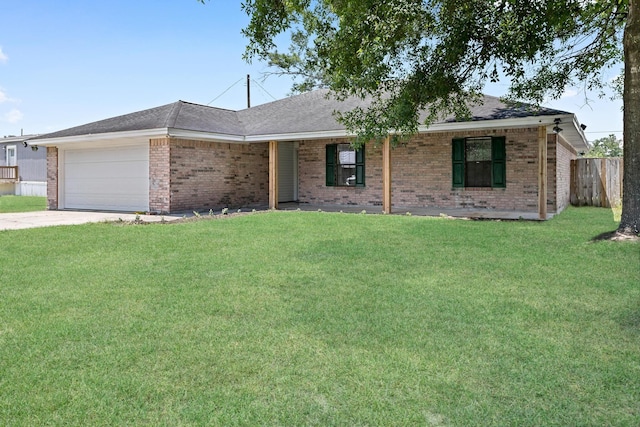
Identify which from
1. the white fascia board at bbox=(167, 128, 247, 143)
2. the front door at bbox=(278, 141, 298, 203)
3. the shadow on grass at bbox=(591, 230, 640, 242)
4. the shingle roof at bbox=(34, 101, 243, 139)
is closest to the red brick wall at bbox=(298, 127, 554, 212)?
the front door at bbox=(278, 141, 298, 203)

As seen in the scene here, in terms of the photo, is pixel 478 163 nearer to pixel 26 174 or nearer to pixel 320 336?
pixel 320 336

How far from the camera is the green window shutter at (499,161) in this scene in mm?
13992

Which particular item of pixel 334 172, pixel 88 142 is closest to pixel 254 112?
pixel 334 172

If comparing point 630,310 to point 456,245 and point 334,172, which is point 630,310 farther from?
point 334,172

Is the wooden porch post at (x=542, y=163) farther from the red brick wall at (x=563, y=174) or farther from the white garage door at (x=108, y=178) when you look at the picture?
the white garage door at (x=108, y=178)

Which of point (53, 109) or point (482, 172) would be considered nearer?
point (482, 172)

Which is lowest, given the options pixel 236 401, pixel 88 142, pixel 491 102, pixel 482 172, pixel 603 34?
pixel 236 401

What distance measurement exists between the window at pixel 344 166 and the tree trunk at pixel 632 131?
881 cm

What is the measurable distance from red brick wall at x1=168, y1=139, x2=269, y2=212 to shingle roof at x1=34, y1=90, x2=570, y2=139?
28.4 inches

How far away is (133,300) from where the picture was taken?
15.7 ft

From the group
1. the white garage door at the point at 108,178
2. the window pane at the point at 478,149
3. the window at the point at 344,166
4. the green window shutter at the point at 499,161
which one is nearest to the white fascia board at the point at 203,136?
the white garage door at the point at 108,178

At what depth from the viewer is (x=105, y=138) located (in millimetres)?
14914

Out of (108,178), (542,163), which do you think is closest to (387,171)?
(542,163)

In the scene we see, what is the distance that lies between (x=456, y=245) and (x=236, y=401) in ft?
20.1
